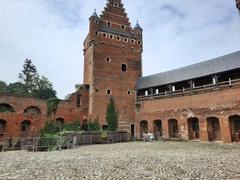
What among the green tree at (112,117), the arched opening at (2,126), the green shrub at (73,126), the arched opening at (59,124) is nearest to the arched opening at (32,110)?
the arched opening at (2,126)

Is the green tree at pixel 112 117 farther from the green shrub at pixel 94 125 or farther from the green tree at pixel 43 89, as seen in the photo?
the green tree at pixel 43 89

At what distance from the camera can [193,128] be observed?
2045 cm

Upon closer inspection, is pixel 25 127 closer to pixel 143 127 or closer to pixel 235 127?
pixel 143 127

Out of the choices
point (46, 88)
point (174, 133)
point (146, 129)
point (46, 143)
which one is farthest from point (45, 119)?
point (46, 88)

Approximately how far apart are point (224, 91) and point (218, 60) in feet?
12.4

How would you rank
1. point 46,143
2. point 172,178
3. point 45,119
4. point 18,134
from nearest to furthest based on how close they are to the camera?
point 172,178
point 46,143
point 18,134
point 45,119

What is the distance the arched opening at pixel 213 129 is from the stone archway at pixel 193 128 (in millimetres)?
1575

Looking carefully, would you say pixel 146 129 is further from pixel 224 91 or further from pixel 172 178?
pixel 172 178

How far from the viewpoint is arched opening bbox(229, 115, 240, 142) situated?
17.1m

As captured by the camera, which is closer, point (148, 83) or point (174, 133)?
point (174, 133)

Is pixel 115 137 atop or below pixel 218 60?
below

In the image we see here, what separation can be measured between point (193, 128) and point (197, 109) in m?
2.23

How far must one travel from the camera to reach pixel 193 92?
20.0 m

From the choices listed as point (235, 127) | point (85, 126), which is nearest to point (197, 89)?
point (235, 127)
